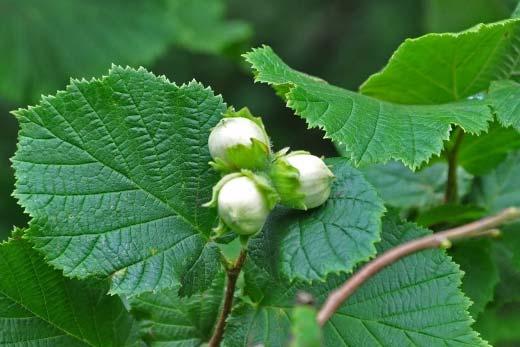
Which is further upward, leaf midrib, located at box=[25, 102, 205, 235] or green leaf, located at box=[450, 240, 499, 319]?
green leaf, located at box=[450, 240, 499, 319]

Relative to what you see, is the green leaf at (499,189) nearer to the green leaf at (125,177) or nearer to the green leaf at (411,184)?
the green leaf at (411,184)

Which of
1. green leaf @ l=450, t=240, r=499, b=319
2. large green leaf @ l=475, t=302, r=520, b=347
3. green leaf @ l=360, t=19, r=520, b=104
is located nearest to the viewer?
green leaf @ l=360, t=19, r=520, b=104

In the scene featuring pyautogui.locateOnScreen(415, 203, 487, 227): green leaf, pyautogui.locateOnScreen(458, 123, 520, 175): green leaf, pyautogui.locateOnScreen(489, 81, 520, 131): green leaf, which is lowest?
pyautogui.locateOnScreen(415, 203, 487, 227): green leaf

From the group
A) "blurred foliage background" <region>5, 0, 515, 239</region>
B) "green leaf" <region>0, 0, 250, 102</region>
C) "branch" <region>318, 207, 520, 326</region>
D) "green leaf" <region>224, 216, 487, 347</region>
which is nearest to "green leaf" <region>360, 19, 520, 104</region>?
"green leaf" <region>224, 216, 487, 347</region>

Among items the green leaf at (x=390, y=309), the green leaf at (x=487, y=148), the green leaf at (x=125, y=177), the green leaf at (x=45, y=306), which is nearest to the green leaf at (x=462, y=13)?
the green leaf at (x=487, y=148)

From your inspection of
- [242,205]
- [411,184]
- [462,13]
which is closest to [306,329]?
[242,205]

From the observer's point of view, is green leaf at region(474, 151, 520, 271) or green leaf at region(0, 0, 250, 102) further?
green leaf at region(0, 0, 250, 102)

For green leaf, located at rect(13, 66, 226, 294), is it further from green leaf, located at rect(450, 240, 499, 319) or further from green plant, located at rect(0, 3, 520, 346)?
green leaf, located at rect(450, 240, 499, 319)
